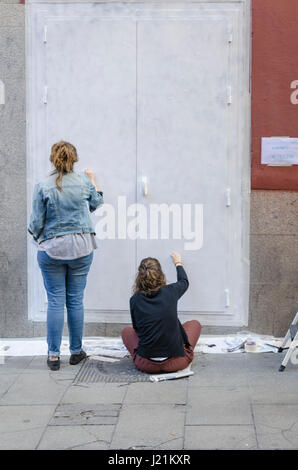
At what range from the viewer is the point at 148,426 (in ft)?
15.6

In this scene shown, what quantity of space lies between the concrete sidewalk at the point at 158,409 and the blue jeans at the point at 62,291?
0.96 feet

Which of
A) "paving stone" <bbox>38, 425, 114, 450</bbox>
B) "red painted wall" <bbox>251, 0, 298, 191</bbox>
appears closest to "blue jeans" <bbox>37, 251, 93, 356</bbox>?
"paving stone" <bbox>38, 425, 114, 450</bbox>

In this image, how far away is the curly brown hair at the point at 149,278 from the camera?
19.0 ft

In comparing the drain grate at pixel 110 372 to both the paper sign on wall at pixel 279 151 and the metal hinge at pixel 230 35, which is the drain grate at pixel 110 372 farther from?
the metal hinge at pixel 230 35

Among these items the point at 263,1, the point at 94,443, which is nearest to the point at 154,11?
the point at 263,1

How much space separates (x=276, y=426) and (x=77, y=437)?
1.23 m

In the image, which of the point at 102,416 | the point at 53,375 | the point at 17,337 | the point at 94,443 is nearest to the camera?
the point at 94,443

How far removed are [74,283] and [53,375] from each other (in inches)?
29.2

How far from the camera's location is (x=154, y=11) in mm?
6508

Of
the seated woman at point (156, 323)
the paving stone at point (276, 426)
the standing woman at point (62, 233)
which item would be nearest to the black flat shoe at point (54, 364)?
the standing woman at point (62, 233)

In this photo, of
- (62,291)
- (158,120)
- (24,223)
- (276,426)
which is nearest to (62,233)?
(62,291)

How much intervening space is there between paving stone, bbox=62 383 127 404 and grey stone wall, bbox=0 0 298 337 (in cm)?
118

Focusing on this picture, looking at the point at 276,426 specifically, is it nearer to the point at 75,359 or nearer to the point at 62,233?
the point at 75,359

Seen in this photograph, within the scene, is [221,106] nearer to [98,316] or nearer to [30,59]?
[30,59]
